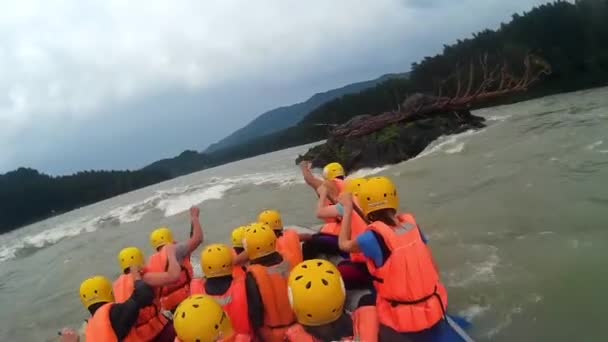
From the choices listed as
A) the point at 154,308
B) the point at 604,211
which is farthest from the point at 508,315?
the point at 154,308

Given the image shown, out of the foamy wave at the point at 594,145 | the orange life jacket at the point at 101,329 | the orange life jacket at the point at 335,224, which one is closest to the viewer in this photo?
the orange life jacket at the point at 101,329

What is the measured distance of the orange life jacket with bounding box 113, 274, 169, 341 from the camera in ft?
12.5

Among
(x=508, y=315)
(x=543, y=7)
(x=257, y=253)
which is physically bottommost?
(x=508, y=315)

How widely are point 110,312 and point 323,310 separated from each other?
70.1 inches

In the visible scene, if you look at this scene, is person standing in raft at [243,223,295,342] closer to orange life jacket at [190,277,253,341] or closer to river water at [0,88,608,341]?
orange life jacket at [190,277,253,341]

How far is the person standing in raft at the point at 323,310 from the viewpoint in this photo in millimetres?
2449

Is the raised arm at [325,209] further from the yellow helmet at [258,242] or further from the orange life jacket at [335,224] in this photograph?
the yellow helmet at [258,242]

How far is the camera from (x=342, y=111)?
48312mm

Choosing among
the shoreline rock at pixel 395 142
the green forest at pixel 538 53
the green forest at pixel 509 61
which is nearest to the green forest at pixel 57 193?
the green forest at pixel 509 61

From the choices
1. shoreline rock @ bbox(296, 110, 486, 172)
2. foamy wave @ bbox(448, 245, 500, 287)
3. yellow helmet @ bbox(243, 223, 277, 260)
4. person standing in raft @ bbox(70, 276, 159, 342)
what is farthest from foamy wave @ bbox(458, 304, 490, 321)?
shoreline rock @ bbox(296, 110, 486, 172)

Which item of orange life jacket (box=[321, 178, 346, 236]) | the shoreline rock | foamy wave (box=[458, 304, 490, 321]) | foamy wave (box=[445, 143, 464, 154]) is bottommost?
foamy wave (box=[458, 304, 490, 321])

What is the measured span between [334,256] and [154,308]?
2356 mm

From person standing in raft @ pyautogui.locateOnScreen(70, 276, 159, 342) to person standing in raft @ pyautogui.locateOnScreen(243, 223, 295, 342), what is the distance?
91 centimetres

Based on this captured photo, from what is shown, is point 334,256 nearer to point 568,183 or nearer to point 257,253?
point 257,253
